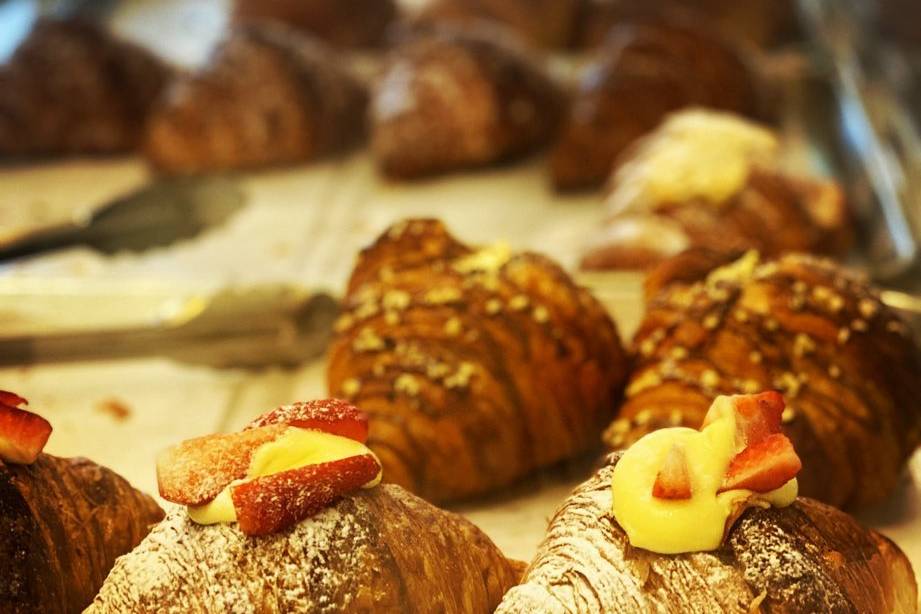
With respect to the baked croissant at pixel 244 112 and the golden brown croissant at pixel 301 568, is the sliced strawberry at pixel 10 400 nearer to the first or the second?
the golden brown croissant at pixel 301 568

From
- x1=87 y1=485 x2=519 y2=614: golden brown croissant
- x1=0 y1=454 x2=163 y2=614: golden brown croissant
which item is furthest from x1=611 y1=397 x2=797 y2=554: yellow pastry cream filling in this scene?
x1=0 y1=454 x2=163 y2=614: golden brown croissant

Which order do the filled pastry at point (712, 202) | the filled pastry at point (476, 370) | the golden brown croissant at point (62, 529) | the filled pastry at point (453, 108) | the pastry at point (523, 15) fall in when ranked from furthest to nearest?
the pastry at point (523, 15) < the filled pastry at point (453, 108) < the filled pastry at point (712, 202) < the filled pastry at point (476, 370) < the golden brown croissant at point (62, 529)

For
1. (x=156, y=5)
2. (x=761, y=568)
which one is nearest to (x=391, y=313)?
(x=761, y=568)

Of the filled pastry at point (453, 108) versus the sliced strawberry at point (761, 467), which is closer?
the sliced strawberry at point (761, 467)

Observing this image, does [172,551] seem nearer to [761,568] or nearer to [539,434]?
[761,568]

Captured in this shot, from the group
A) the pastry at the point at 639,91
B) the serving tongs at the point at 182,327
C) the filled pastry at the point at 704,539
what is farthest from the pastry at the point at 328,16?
the filled pastry at the point at 704,539
